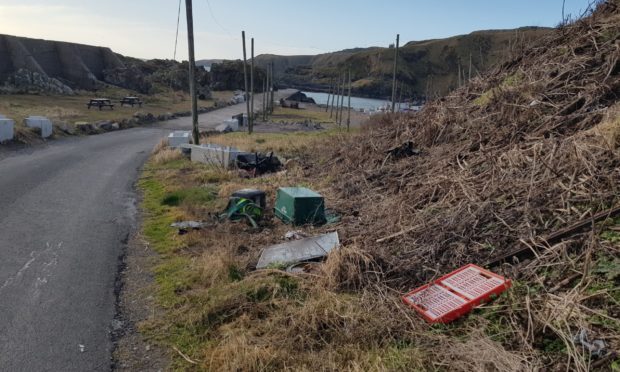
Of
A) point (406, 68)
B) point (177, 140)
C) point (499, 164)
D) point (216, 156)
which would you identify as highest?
point (406, 68)

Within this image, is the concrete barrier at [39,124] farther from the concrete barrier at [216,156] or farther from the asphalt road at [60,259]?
the concrete barrier at [216,156]

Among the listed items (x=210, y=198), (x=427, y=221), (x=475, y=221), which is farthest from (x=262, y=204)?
(x=475, y=221)

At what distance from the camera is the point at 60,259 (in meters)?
6.62

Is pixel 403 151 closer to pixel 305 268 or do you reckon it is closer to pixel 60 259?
pixel 305 268

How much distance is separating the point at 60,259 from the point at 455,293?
16.8ft

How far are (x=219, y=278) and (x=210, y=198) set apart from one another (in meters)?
4.68

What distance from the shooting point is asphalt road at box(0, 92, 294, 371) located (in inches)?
173

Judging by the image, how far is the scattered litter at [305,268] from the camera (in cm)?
550

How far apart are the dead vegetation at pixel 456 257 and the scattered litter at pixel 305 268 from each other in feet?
0.52

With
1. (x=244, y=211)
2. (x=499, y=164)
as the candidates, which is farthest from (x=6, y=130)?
(x=499, y=164)

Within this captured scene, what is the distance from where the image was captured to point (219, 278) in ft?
18.4

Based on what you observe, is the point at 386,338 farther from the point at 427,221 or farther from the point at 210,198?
the point at 210,198

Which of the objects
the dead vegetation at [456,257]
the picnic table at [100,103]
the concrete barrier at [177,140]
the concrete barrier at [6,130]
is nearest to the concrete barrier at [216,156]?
the concrete barrier at [177,140]

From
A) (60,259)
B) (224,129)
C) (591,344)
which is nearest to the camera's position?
(591,344)
